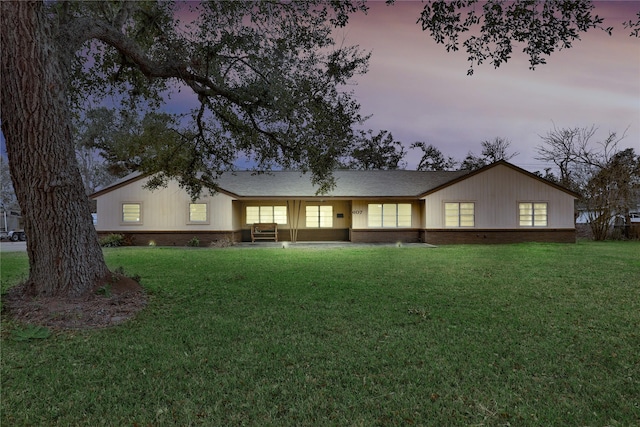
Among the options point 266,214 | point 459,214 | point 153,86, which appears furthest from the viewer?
point 266,214

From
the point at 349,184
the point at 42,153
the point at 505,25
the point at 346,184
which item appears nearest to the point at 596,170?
the point at 349,184

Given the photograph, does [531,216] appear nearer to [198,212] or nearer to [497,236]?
[497,236]

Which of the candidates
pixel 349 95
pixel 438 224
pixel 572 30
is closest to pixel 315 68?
pixel 349 95

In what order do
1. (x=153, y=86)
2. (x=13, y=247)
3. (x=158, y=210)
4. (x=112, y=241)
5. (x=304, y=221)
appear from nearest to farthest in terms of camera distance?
(x=153, y=86) → (x=112, y=241) → (x=13, y=247) → (x=158, y=210) → (x=304, y=221)

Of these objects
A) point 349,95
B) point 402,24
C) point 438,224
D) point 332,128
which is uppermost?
point 402,24

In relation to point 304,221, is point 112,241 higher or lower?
lower

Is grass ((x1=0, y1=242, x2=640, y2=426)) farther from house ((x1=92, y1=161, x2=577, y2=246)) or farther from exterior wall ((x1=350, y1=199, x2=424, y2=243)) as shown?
exterior wall ((x1=350, y1=199, x2=424, y2=243))

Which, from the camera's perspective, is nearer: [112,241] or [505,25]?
[505,25]

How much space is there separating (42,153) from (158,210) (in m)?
13.7

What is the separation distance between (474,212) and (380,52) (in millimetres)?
12336

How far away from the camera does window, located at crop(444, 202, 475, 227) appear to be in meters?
18.4

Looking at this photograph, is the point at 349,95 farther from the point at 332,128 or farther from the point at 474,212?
the point at 474,212

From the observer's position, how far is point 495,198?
18.3 meters

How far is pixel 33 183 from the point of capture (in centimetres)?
513
